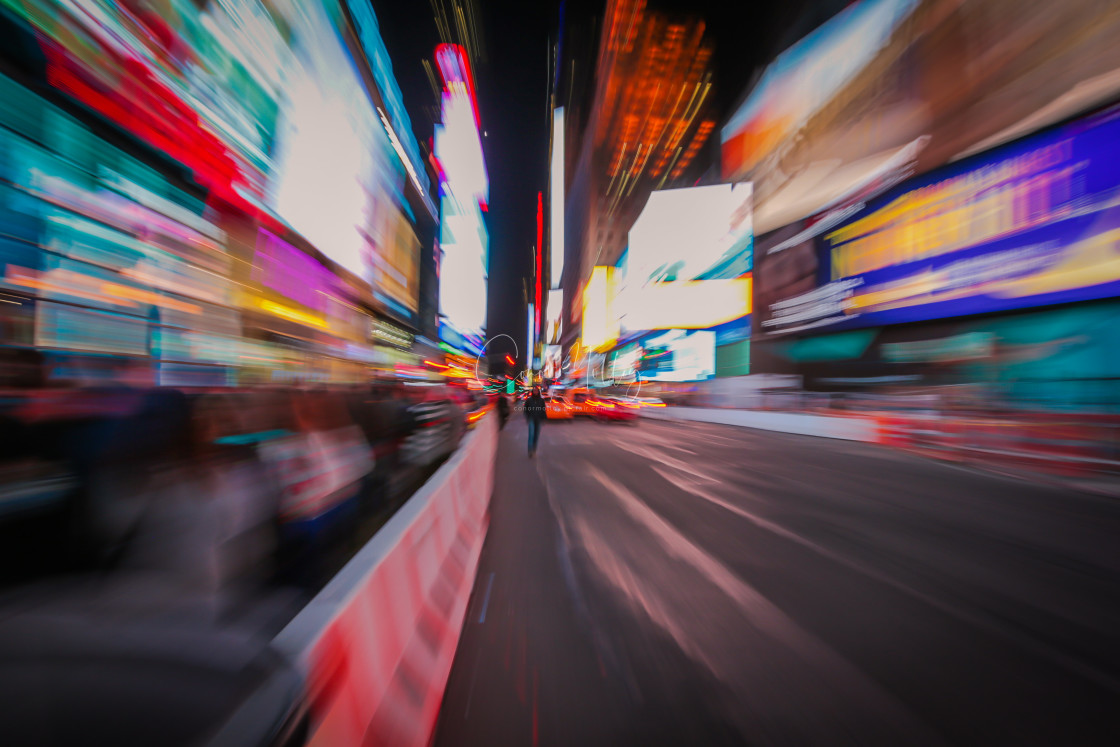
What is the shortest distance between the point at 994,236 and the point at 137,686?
1909 cm

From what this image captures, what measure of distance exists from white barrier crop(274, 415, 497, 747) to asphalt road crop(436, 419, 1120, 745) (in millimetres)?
167

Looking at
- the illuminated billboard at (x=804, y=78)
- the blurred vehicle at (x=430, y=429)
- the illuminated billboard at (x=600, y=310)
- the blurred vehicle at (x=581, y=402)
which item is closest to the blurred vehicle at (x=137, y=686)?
the blurred vehicle at (x=430, y=429)

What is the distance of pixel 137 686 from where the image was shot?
0.86 metres

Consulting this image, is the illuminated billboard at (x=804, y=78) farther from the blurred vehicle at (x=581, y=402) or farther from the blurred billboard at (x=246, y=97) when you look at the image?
the blurred billboard at (x=246, y=97)

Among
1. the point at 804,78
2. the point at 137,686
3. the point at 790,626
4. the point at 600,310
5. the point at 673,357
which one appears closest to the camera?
the point at 137,686

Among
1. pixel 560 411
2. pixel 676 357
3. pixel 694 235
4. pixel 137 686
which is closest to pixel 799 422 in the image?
pixel 560 411

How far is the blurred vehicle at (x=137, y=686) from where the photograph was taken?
2.65 feet

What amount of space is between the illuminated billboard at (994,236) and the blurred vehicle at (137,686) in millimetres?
16947

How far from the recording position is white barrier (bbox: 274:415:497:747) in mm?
1146

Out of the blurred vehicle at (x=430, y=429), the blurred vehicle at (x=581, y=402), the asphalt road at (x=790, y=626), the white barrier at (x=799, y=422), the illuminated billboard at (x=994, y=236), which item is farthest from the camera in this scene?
the blurred vehicle at (x=581, y=402)

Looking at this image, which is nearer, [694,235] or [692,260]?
[692,260]

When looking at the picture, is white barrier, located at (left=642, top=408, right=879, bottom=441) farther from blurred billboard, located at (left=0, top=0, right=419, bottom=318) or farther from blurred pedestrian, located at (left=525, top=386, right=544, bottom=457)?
blurred billboard, located at (left=0, top=0, right=419, bottom=318)

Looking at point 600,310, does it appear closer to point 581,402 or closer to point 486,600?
point 581,402

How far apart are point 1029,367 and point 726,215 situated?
21806 mm
